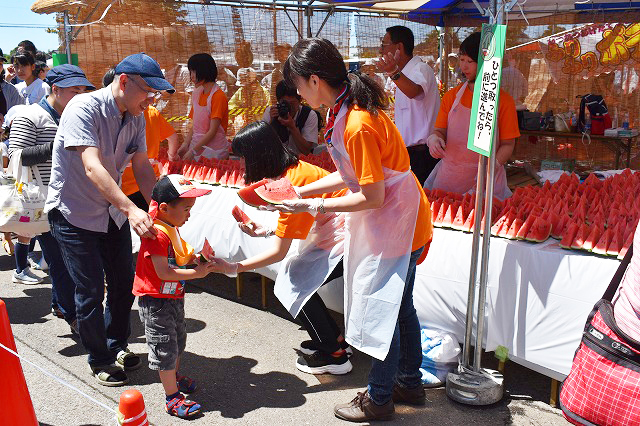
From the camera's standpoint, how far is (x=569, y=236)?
10.1 ft


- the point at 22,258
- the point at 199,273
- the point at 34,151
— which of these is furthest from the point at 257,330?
the point at 22,258

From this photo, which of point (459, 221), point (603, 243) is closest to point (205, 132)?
point (459, 221)

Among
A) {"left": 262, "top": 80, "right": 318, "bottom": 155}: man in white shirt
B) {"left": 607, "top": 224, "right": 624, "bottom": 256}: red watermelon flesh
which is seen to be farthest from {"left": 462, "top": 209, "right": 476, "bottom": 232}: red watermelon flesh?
{"left": 262, "top": 80, "right": 318, "bottom": 155}: man in white shirt

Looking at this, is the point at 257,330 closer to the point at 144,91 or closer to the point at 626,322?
the point at 144,91

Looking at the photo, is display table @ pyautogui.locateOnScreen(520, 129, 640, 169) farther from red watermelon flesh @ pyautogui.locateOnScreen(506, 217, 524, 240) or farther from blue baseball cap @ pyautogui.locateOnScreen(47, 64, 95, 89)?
blue baseball cap @ pyautogui.locateOnScreen(47, 64, 95, 89)

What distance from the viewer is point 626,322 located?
1.95 m

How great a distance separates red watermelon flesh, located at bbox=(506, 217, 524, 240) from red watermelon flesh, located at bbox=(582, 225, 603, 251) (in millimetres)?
353

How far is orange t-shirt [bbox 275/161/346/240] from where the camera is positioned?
3096 mm

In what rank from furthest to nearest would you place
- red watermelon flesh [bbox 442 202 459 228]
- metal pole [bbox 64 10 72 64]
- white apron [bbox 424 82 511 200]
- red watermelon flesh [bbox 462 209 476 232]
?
metal pole [bbox 64 10 72 64]
white apron [bbox 424 82 511 200]
red watermelon flesh [bbox 442 202 459 228]
red watermelon flesh [bbox 462 209 476 232]

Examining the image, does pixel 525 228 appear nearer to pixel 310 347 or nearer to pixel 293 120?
pixel 310 347

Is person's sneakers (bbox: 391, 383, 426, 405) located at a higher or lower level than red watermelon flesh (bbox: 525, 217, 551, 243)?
lower

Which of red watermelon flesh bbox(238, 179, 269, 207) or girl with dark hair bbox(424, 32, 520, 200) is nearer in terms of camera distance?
red watermelon flesh bbox(238, 179, 269, 207)

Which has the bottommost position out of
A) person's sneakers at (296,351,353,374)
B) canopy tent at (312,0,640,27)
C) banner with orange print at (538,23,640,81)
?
person's sneakers at (296,351,353,374)

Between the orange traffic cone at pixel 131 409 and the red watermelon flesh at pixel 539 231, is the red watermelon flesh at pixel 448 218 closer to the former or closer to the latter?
the red watermelon flesh at pixel 539 231
